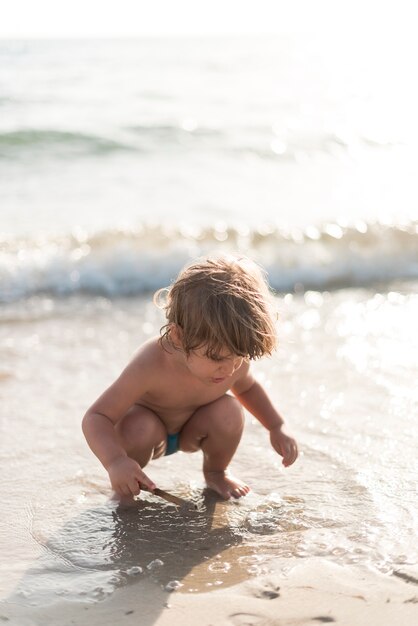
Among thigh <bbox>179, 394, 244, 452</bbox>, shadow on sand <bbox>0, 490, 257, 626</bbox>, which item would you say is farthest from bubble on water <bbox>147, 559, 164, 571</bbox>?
thigh <bbox>179, 394, 244, 452</bbox>

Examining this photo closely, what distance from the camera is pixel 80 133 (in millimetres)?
10875

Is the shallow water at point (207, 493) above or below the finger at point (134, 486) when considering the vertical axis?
below

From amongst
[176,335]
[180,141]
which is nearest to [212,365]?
[176,335]

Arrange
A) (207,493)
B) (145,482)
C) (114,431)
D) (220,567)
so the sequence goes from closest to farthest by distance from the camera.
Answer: (220,567)
(145,482)
(114,431)
(207,493)

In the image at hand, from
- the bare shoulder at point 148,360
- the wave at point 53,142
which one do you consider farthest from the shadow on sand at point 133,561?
the wave at point 53,142

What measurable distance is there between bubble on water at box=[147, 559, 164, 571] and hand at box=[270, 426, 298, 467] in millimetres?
574

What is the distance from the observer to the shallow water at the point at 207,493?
7.50ft

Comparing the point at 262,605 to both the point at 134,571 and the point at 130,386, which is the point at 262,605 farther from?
the point at 130,386

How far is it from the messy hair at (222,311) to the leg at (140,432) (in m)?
0.40

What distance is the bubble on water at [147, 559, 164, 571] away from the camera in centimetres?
227

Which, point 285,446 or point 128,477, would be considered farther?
point 285,446

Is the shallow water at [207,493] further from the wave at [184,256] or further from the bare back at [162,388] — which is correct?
the wave at [184,256]

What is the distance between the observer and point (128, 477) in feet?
7.93

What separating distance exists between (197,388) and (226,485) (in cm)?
33
